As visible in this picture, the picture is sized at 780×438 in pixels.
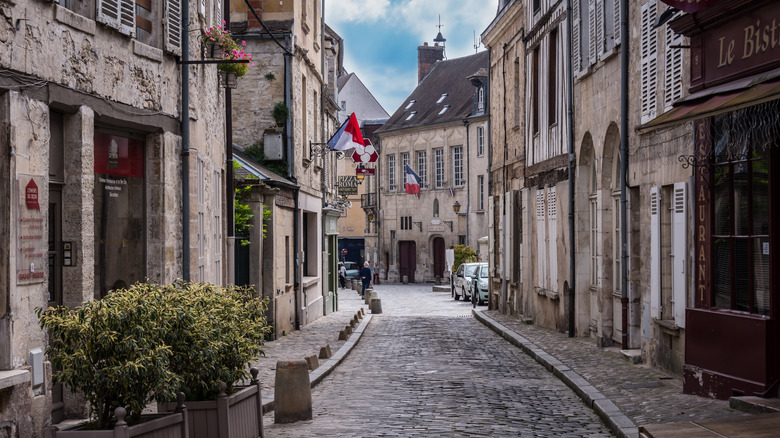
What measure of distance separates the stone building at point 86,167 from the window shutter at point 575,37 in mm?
7120

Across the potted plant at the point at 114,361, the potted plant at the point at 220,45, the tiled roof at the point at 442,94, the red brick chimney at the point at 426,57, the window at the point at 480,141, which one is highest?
the red brick chimney at the point at 426,57

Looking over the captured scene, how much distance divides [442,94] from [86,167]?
5218cm

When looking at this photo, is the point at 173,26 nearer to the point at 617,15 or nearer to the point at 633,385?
the point at 633,385

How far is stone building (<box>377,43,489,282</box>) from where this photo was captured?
55375 millimetres

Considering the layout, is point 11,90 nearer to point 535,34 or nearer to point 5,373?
point 5,373

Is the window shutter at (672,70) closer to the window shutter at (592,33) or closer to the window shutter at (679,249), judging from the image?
the window shutter at (679,249)

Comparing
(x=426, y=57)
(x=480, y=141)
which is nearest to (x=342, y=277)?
(x=480, y=141)

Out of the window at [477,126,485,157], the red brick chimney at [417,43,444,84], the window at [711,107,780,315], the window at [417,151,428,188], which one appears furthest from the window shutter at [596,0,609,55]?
the red brick chimney at [417,43,444,84]

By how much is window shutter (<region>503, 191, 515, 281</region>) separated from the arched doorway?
1299 inches

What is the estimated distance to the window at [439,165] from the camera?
58.0 m

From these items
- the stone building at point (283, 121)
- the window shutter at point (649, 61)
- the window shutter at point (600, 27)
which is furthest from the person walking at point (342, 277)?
the window shutter at point (649, 61)

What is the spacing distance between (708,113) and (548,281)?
39.8 feet

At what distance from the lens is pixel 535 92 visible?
22.2m

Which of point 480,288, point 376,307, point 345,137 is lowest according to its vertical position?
point 376,307
